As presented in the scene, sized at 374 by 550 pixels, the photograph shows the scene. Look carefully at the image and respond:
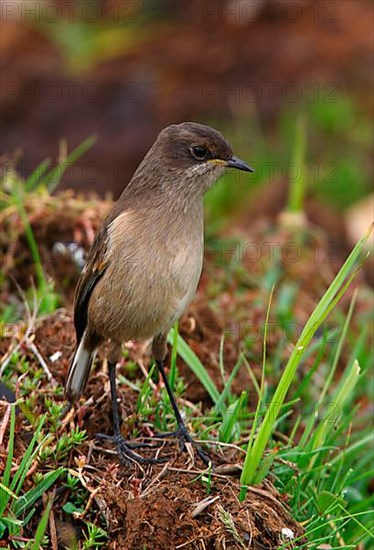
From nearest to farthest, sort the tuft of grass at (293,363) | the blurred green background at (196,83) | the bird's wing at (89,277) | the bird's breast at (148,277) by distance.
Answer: the tuft of grass at (293,363)
the bird's breast at (148,277)
the bird's wing at (89,277)
the blurred green background at (196,83)

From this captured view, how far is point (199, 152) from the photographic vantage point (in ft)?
15.4

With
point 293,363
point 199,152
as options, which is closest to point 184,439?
point 293,363

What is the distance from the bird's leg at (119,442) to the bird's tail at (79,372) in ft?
0.43

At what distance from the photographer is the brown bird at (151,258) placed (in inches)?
175

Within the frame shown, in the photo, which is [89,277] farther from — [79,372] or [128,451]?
[128,451]

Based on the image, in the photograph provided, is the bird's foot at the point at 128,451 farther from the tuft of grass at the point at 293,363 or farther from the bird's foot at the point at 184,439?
the tuft of grass at the point at 293,363

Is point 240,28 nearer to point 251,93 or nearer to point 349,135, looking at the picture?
point 251,93

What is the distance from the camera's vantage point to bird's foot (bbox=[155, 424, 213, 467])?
178 inches

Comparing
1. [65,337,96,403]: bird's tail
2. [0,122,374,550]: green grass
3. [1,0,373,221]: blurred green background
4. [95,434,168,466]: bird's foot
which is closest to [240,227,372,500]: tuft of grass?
[0,122,374,550]: green grass

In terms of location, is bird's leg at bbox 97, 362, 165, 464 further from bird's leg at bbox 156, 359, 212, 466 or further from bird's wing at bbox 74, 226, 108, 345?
bird's wing at bbox 74, 226, 108, 345

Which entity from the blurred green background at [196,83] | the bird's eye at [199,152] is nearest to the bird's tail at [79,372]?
the bird's eye at [199,152]

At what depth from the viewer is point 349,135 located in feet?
36.3

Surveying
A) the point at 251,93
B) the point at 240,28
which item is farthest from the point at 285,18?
the point at 251,93

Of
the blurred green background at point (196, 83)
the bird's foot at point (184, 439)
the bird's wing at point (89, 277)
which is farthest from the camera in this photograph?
the blurred green background at point (196, 83)
